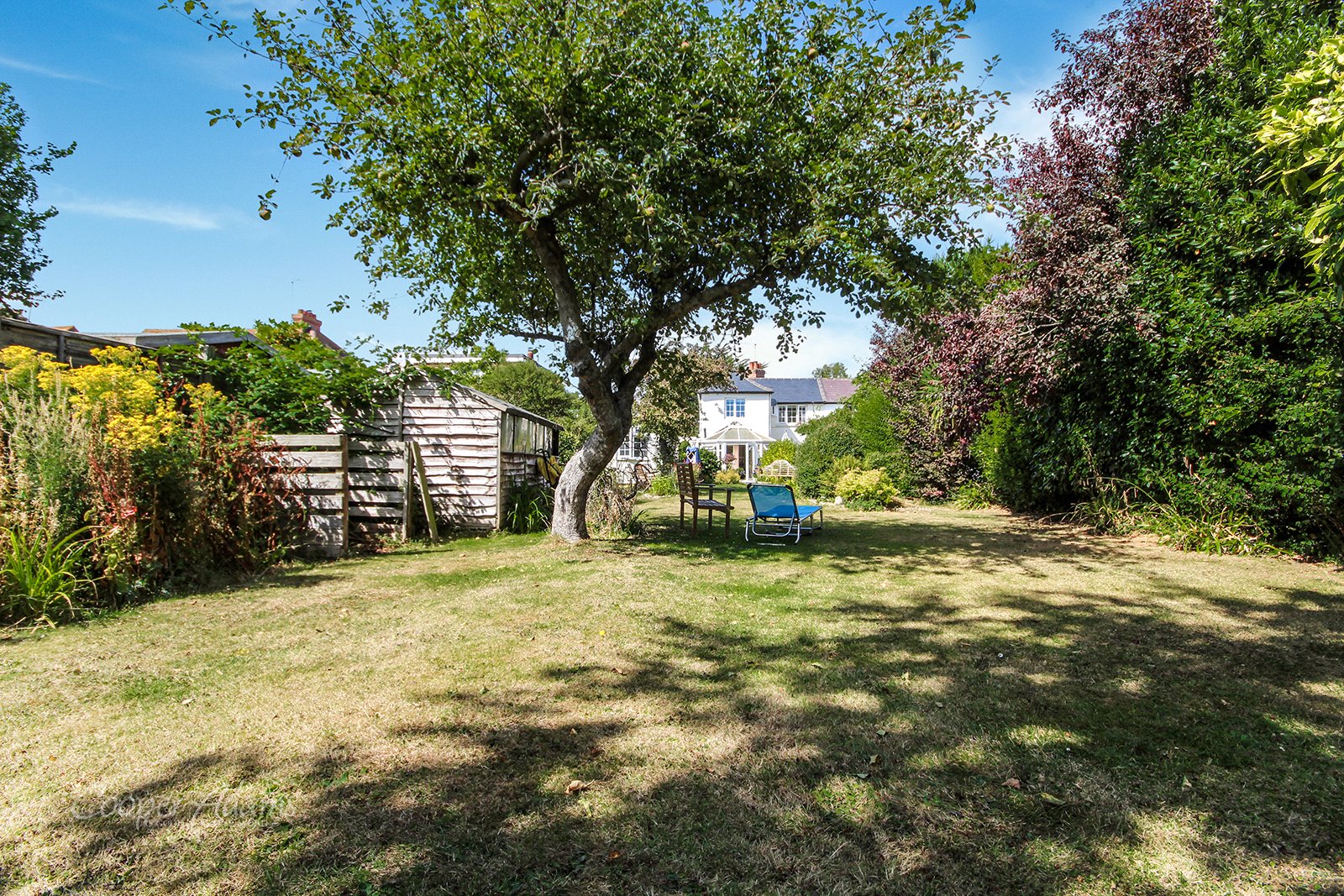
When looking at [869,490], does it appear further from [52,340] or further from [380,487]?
[52,340]

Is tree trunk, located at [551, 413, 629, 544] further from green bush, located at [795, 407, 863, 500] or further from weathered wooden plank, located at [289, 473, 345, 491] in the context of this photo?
green bush, located at [795, 407, 863, 500]

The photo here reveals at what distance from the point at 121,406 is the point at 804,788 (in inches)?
257

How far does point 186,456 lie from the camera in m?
6.11

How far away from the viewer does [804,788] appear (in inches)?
107

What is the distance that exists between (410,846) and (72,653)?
3.38 metres

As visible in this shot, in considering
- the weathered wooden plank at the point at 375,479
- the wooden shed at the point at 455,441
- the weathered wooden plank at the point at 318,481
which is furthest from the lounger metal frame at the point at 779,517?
the weathered wooden plank at the point at 318,481

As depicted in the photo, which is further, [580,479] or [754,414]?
[754,414]

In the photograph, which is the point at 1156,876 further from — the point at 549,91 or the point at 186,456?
the point at 549,91

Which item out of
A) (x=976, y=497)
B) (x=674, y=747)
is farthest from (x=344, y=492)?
(x=976, y=497)

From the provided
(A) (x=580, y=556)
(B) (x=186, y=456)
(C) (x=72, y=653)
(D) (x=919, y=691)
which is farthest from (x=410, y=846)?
(A) (x=580, y=556)

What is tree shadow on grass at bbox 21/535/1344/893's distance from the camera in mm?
→ 2178

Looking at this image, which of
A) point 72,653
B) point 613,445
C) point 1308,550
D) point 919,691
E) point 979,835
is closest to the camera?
point 979,835

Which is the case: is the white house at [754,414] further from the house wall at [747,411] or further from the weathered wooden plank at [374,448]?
the weathered wooden plank at [374,448]

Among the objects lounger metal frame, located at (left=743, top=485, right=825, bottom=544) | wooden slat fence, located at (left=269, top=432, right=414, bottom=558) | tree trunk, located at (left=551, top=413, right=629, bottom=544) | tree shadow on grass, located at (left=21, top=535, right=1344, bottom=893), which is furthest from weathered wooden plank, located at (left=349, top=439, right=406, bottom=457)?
tree shadow on grass, located at (left=21, top=535, right=1344, bottom=893)
